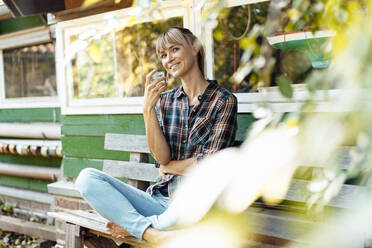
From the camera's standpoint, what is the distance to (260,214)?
87.5 inches

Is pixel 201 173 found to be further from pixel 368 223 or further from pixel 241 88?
pixel 241 88

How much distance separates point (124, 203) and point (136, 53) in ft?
5.71

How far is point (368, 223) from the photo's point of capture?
41 cm

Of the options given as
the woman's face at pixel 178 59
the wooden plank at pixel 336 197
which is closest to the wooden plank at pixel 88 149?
the woman's face at pixel 178 59

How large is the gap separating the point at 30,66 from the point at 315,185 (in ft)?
14.8

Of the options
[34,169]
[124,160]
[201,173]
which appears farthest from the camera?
[34,169]

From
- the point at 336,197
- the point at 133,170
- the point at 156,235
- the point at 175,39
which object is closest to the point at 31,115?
the point at 133,170

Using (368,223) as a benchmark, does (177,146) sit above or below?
below

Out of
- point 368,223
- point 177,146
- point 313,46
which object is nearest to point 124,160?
point 177,146

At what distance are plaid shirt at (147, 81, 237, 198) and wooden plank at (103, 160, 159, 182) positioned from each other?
423mm

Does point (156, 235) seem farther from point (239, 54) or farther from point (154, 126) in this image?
point (239, 54)

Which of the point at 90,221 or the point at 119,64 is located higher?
the point at 119,64

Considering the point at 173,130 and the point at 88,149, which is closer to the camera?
the point at 173,130

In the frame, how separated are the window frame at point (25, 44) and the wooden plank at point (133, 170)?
1.58 meters
